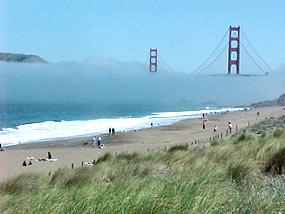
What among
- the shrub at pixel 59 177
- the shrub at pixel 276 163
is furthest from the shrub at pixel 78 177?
the shrub at pixel 276 163

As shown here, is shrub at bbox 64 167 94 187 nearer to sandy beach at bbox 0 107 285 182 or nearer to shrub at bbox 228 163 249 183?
shrub at bbox 228 163 249 183

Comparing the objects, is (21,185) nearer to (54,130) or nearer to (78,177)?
(78,177)

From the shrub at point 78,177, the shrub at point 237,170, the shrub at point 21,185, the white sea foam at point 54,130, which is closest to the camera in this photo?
the shrub at point 237,170

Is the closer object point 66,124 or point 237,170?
point 237,170

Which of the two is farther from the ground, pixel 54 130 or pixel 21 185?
pixel 21 185

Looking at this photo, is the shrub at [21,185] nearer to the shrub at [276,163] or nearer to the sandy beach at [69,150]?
the shrub at [276,163]

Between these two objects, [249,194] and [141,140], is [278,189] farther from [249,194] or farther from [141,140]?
[141,140]

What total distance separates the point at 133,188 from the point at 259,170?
105 inches

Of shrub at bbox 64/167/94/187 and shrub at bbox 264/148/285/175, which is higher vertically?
shrub at bbox 264/148/285/175

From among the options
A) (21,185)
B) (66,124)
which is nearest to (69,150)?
(21,185)

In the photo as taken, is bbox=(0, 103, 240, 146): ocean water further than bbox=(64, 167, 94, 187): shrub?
Yes

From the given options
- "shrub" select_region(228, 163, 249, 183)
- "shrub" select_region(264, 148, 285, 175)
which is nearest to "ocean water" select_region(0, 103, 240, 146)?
"shrub" select_region(264, 148, 285, 175)

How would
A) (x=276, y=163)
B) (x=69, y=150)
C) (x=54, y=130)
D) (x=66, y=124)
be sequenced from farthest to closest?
(x=66, y=124)
(x=54, y=130)
(x=69, y=150)
(x=276, y=163)

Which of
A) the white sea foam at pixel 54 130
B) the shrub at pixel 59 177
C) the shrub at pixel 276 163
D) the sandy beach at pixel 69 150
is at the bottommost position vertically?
the white sea foam at pixel 54 130
